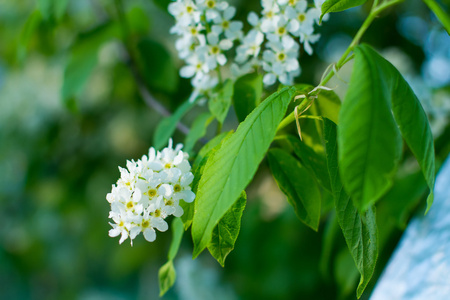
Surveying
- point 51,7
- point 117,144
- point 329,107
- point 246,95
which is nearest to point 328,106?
point 329,107

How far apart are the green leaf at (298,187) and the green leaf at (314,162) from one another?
0.05 feet

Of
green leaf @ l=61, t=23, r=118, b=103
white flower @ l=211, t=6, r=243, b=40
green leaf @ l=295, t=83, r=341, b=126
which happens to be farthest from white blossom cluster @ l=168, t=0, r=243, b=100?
green leaf @ l=61, t=23, r=118, b=103

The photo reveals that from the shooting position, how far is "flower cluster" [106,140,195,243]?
1.51ft

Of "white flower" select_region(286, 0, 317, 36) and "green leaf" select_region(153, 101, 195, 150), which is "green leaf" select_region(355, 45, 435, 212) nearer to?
"white flower" select_region(286, 0, 317, 36)

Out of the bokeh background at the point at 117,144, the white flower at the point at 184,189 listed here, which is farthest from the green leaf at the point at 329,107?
the bokeh background at the point at 117,144

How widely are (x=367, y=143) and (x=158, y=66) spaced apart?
869 mm

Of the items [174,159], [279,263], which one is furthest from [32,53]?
[174,159]

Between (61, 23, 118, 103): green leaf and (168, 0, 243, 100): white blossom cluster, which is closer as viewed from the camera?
(168, 0, 243, 100): white blossom cluster

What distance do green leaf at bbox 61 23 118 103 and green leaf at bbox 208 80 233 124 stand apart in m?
0.44

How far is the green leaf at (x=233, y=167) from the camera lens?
0.38 m

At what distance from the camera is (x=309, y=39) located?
0.63 meters

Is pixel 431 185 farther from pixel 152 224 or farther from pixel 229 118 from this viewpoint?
pixel 229 118

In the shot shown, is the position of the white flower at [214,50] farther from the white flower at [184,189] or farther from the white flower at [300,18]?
the white flower at [184,189]

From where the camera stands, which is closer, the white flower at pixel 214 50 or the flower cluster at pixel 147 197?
the flower cluster at pixel 147 197
